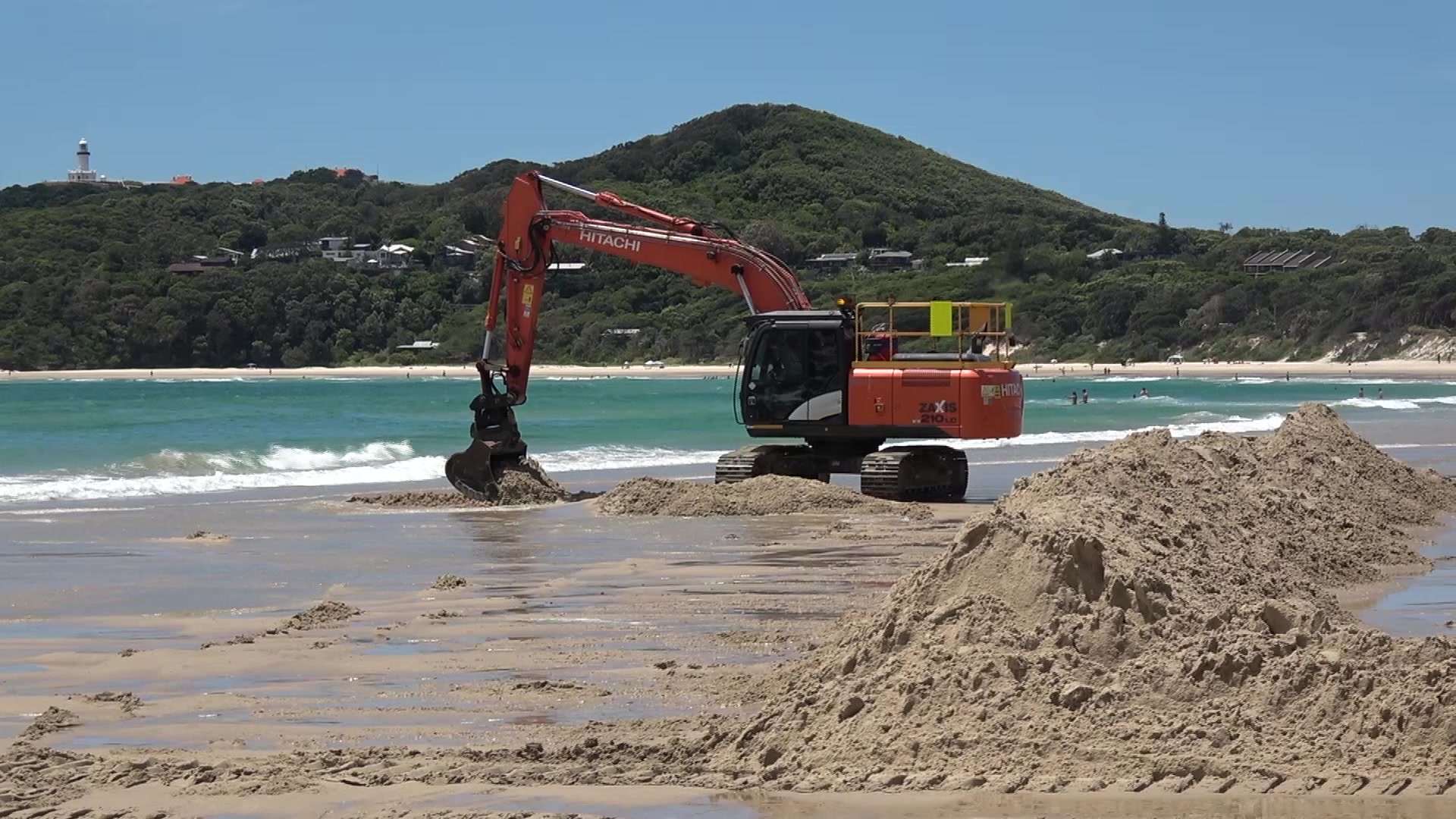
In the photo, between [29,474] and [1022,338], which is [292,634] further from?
[1022,338]

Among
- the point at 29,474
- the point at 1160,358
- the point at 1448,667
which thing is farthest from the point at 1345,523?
the point at 1160,358

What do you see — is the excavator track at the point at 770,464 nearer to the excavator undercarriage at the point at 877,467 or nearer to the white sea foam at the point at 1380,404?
the excavator undercarriage at the point at 877,467

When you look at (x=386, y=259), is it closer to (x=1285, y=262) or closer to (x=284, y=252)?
(x=284, y=252)

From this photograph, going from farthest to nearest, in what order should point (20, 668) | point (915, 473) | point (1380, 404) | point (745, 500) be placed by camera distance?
point (1380, 404) → point (915, 473) → point (745, 500) → point (20, 668)

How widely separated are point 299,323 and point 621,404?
67332 millimetres

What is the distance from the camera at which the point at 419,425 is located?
4834cm

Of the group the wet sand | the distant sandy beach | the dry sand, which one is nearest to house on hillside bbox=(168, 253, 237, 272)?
the distant sandy beach

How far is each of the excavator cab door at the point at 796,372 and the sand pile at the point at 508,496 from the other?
229 cm

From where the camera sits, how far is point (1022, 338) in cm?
12131

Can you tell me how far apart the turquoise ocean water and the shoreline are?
306 cm

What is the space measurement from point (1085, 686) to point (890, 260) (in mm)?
133161

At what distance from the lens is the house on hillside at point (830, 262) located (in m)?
134

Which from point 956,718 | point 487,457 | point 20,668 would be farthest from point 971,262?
point 956,718

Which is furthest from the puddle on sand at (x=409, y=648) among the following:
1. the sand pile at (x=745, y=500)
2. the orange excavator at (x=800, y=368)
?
the orange excavator at (x=800, y=368)
